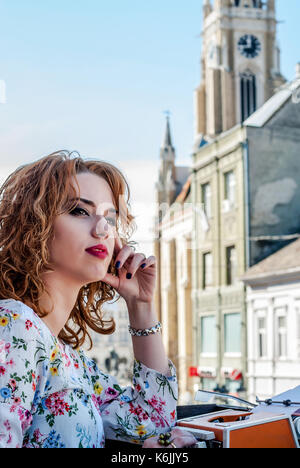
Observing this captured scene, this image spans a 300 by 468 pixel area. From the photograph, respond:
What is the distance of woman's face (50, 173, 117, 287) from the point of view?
1.48 metres

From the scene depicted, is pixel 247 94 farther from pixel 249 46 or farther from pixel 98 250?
pixel 98 250

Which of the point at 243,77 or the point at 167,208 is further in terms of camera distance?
the point at 243,77

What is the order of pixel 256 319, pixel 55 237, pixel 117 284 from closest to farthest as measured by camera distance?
pixel 55 237 < pixel 117 284 < pixel 256 319

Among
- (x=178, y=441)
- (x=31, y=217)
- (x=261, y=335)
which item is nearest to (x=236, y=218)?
(x=261, y=335)

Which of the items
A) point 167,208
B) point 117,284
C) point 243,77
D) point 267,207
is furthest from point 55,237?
point 243,77

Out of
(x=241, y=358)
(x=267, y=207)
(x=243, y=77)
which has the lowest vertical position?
(x=241, y=358)

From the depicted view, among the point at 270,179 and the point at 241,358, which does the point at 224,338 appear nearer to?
the point at 241,358

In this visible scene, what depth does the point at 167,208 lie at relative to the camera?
3092cm

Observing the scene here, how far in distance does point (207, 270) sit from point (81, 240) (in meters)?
20.5

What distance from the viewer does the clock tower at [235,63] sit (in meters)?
34.5

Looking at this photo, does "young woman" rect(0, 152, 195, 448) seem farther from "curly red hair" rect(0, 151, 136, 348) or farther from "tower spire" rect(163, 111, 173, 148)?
"tower spire" rect(163, 111, 173, 148)

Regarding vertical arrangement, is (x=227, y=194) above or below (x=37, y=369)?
above

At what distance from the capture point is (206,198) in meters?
22.2
